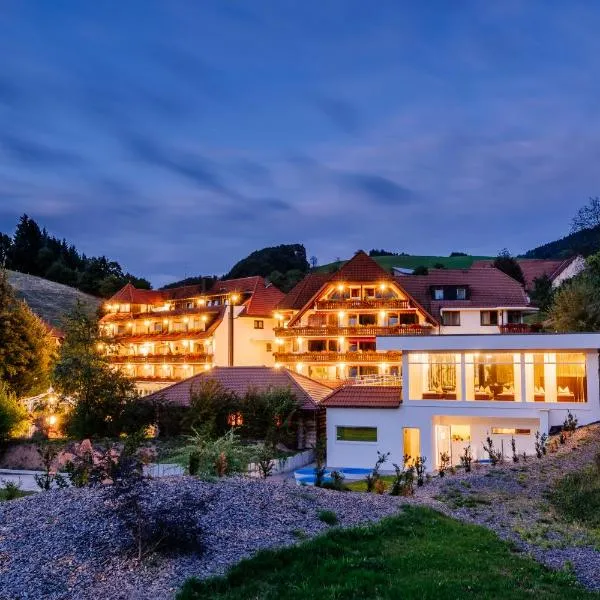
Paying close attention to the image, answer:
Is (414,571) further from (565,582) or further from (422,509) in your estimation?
(422,509)

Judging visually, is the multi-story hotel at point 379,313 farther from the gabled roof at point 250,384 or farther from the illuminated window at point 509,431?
the illuminated window at point 509,431

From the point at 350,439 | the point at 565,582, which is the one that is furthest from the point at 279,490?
the point at 350,439

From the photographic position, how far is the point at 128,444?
11.9m

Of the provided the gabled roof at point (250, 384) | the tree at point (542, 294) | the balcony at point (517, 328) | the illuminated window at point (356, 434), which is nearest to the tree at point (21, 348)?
the gabled roof at point (250, 384)

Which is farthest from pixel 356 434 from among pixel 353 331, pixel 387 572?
pixel 353 331

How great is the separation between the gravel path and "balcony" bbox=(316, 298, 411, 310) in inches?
1445

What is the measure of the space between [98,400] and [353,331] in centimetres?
2153

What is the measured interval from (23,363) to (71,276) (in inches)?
2741

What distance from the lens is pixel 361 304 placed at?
50.8 metres

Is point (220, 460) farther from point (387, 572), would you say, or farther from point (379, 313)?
point (379, 313)

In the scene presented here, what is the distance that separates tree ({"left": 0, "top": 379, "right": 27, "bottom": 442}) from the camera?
3369 cm

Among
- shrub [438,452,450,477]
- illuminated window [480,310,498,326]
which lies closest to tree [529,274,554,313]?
illuminated window [480,310,498,326]

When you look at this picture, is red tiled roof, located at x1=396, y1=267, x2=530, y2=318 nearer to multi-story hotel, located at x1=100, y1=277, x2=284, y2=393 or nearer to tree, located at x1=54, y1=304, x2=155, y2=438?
multi-story hotel, located at x1=100, y1=277, x2=284, y2=393

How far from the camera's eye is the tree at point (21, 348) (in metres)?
45.4
